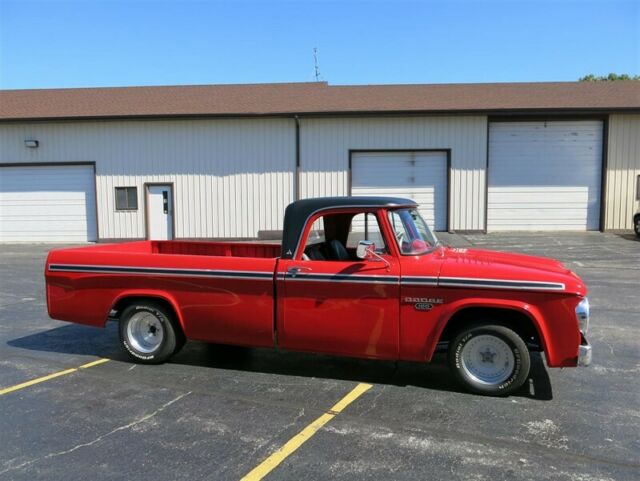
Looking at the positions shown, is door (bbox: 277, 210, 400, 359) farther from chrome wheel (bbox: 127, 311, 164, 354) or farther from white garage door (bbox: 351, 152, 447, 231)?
white garage door (bbox: 351, 152, 447, 231)

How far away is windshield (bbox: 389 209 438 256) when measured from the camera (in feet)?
16.1

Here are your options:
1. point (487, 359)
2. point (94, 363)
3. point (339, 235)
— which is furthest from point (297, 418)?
point (94, 363)

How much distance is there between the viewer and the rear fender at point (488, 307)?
441cm

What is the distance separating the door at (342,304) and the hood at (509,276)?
50 centimetres

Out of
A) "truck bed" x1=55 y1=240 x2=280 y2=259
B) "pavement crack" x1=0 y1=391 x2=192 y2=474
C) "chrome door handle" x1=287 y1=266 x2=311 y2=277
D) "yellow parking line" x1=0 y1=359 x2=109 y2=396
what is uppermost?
"truck bed" x1=55 y1=240 x2=280 y2=259

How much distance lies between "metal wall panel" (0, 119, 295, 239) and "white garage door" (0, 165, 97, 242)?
49 cm

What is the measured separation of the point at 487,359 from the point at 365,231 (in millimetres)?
1614

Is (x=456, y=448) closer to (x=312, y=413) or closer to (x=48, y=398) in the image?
(x=312, y=413)

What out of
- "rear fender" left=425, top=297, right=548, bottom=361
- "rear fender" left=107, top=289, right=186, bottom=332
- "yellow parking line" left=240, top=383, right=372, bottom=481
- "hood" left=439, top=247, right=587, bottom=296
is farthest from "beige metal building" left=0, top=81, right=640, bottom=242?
"yellow parking line" left=240, top=383, right=372, bottom=481

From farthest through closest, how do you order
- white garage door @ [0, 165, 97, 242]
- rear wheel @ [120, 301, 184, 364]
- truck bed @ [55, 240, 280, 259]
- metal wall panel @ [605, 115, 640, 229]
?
1. white garage door @ [0, 165, 97, 242]
2. metal wall panel @ [605, 115, 640, 229]
3. truck bed @ [55, 240, 280, 259]
4. rear wheel @ [120, 301, 184, 364]

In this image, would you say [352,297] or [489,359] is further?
[352,297]

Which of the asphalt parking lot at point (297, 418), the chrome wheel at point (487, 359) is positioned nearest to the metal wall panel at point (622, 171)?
the asphalt parking lot at point (297, 418)

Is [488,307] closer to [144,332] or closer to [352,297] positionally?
[352,297]

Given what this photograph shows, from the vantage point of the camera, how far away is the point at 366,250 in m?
4.77
